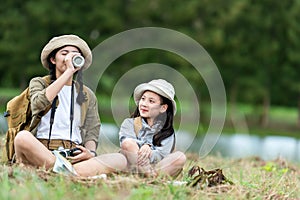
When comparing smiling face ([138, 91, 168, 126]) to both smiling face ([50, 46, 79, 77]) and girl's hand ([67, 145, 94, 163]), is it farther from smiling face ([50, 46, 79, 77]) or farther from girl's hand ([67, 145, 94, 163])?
smiling face ([50, 46, 79, 77])

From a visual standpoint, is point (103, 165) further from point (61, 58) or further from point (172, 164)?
point (61, 58)

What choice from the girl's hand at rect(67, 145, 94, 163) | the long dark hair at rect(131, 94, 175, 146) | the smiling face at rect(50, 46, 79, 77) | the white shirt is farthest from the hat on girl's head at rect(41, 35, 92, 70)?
the girl's hand at rect(67, 145, 94, 163)

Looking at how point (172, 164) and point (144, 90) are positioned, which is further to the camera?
point (144, 90)

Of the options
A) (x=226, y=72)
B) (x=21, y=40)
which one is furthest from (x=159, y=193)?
(x=226, y=72)

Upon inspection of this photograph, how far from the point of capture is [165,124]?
13.3 feet

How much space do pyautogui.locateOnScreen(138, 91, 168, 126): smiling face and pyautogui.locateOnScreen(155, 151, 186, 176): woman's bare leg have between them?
26 cm

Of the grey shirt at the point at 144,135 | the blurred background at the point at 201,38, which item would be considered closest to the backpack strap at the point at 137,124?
the grey shirt at the point at 144,135

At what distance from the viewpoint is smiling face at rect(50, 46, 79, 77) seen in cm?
398

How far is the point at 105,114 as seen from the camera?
32.7ft

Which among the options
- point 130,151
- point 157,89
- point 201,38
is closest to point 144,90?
point 157,89

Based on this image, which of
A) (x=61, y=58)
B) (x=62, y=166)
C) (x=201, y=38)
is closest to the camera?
(x=62, y=166)

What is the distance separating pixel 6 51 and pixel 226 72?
656 cm

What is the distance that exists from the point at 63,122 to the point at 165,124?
0.63 m

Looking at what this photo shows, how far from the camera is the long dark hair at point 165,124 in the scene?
4.00m
